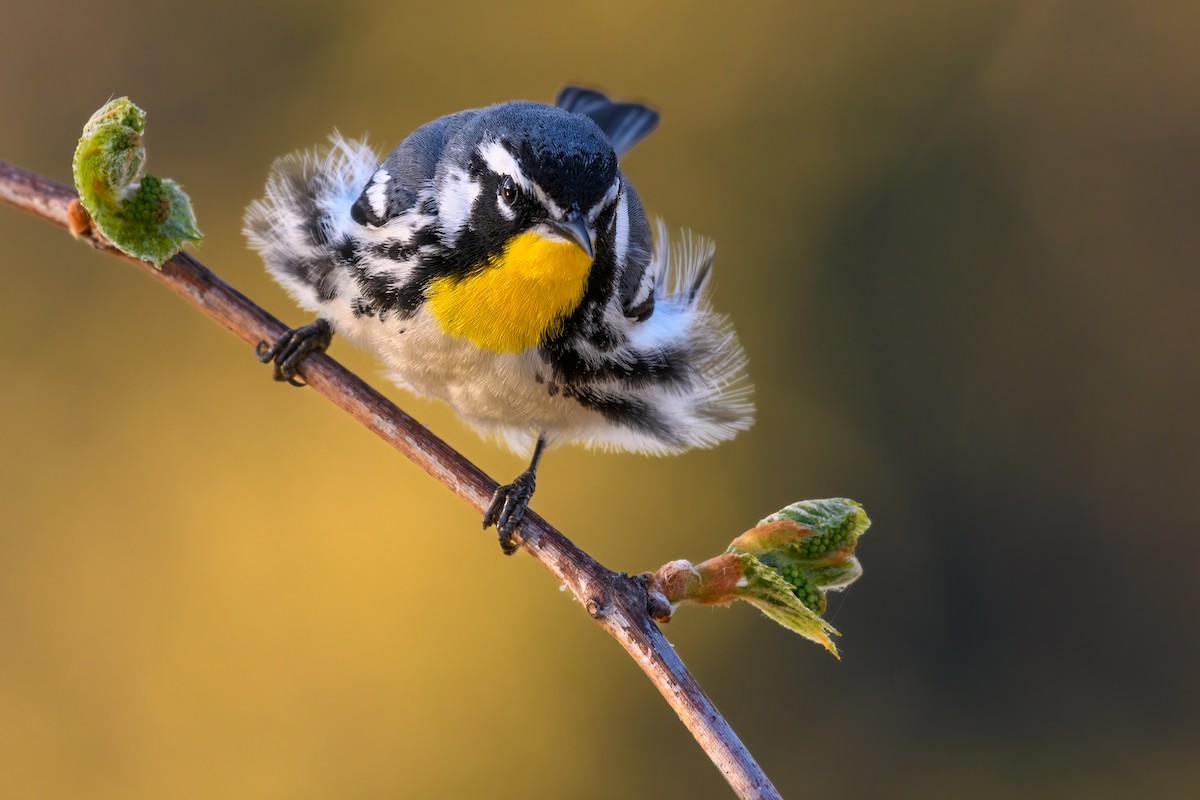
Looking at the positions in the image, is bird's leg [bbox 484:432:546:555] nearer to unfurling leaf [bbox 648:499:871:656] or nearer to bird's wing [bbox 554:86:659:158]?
unfurling leaf [bbox 648:499:871:656]

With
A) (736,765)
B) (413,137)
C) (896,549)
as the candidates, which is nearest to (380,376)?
(413,137)

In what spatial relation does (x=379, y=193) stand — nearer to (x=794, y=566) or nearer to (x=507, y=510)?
(x=507, y=510)

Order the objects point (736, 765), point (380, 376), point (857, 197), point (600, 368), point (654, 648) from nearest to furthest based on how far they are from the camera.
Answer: point (736, 765)
point (654, 648)
point (600, 368)
point (380, 376)
point (857, 197)

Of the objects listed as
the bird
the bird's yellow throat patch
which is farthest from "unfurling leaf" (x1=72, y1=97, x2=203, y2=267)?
the bird's yellow throat patch

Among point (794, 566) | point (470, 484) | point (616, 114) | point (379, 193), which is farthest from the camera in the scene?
point (616, 114)

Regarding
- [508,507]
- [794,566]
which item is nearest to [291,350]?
[508,507]

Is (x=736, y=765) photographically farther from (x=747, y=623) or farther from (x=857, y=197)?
(x=857, y=197)
